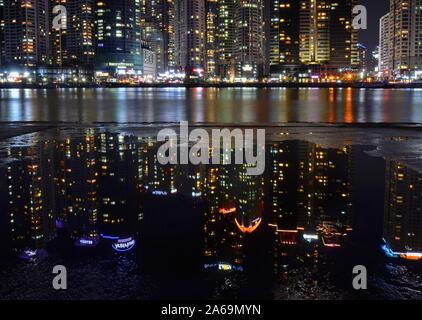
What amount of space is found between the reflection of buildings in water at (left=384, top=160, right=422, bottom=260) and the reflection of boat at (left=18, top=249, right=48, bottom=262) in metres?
4.78

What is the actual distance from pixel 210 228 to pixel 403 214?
11.4 feet

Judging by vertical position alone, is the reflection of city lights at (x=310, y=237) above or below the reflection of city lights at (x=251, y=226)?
below

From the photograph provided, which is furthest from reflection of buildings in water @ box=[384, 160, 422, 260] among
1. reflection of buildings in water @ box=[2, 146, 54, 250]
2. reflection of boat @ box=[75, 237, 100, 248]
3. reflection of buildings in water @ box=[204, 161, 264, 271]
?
reflection of buildings in water @ box=[2, 146, 54, 250]

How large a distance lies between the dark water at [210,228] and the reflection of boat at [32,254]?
1.1 inches

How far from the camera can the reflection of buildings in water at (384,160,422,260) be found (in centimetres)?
801

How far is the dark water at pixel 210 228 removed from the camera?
21.7 ft

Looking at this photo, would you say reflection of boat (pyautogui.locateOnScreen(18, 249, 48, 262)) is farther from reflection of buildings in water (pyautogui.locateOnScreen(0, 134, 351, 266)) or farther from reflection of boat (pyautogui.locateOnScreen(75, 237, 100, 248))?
reflection of boat (pyautogui.locateOnScreen(75, 237, 100, 248))

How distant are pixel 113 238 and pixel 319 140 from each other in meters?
14.6

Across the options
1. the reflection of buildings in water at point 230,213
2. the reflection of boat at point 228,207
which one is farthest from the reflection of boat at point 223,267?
the reflection of boat at point 228,207

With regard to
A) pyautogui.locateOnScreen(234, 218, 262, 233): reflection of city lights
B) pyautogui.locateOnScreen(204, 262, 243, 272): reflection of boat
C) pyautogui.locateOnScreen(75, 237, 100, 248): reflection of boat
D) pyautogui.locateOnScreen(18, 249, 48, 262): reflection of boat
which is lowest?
pyautogui.locateOnScreen(204, 262, 243, 272): reflection of boat

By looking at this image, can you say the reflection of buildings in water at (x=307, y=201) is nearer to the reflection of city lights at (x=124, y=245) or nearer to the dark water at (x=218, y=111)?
the reflection of city lights at (x=124, y=245)
